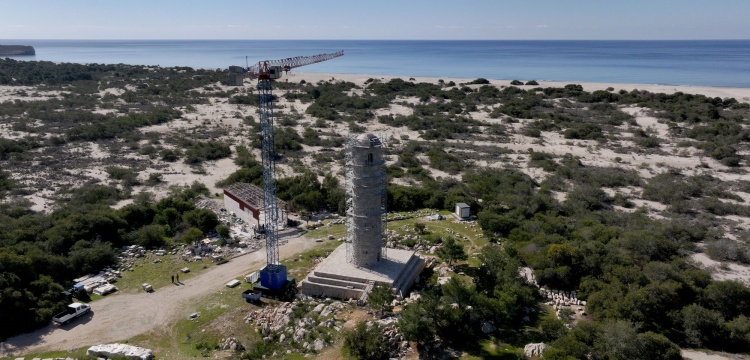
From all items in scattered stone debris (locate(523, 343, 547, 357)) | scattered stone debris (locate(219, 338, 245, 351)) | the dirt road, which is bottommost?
the dirt road

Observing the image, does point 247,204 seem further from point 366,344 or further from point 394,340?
point 366,344

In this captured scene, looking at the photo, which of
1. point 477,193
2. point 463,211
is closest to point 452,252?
point 463,211

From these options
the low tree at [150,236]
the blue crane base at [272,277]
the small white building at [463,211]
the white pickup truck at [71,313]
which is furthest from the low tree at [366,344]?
the low tree at [150,236]

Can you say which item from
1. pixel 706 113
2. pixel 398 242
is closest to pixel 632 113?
pixel 706 113

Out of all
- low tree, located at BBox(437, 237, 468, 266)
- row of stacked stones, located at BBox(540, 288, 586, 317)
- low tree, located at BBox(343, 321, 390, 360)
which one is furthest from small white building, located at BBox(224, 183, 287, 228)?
row of stacked stones, located at BBox(540, 288, 586, 317)

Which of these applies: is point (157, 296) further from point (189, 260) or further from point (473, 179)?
point (473, 179)

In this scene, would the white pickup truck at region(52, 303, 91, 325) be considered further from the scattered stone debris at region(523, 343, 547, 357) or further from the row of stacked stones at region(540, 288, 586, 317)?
the row of stacked stones at region(540, 288, 586, 317)
